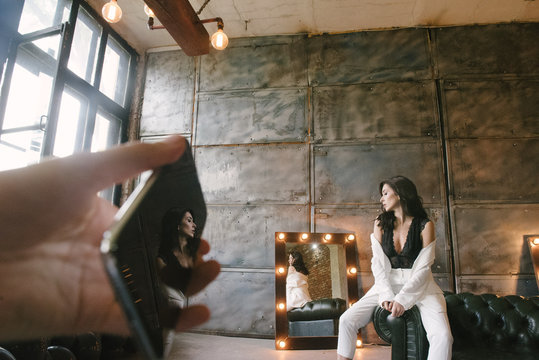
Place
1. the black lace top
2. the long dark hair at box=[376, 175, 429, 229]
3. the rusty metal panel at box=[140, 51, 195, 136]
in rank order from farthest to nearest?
the rusty metal panel at box=[140, 51, 195, 136]
the long dark hair at box=[376, 175, 429, 229]
the black lace top

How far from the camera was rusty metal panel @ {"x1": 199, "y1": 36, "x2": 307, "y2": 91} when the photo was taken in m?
4.60

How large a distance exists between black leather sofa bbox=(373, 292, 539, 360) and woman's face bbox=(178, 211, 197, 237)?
78.8 inches

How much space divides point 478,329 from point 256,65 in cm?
392

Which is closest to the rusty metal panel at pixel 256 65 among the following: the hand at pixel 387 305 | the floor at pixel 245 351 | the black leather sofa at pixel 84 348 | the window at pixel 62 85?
the window at pixel 62 85

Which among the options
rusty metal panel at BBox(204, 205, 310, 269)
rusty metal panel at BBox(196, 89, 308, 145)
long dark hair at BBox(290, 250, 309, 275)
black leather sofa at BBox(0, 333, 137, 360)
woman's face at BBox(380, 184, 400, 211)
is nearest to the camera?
Result: black leather sofa at BBox(0, 333, 137, 360)

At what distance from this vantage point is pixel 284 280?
3.90m

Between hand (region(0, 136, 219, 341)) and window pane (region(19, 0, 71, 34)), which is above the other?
window pane (region(19, 0, 71, 34))

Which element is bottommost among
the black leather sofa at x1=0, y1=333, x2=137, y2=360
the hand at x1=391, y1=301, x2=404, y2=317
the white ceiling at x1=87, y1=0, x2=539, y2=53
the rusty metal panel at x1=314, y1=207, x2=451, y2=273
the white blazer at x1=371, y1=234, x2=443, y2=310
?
the black leather sofa at x1=0, y1=333, x2=137, y2=360

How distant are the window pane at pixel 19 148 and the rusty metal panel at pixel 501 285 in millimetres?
4583

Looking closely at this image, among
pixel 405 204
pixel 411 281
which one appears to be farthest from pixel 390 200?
pixel 411 281

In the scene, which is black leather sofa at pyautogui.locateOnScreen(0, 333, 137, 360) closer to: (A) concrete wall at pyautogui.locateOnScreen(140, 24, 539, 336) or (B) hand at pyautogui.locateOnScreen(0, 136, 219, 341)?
(A) concrete wall at pyautogui.locateOnScreen(140, 24, 539, 336)

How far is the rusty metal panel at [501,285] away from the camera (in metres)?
3.63

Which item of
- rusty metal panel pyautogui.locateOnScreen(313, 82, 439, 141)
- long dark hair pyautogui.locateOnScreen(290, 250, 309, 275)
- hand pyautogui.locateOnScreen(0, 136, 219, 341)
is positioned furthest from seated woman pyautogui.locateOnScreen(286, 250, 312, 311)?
hand pyautogui.locateOnScreen(0, 136, 219, 341)

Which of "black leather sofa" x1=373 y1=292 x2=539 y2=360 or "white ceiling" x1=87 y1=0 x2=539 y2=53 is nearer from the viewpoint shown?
"black leather sofa" x1=373 y1=292 x2=539 y2=360
